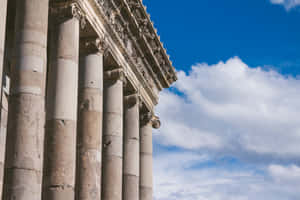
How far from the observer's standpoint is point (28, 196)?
1966cm

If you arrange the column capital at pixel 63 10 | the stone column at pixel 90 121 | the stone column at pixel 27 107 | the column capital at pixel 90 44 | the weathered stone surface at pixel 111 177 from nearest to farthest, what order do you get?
the stone column at pixel 27 107 < the column capital at pixel 63 10 < the stone column at pixel 90 121 < the column capital at pixel 90 44 < the weathered stone surface at pixel 111 177

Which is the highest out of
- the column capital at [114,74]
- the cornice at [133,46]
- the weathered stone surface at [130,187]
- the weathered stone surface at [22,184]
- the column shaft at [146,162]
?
the cornice at [133,46]

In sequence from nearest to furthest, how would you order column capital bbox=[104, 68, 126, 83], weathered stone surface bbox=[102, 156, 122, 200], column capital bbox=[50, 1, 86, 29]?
column capital bbox=[50, 1, 86, 29], weathered stone surface bbox=[102, 156, 122, 200], column capital bbox=[104, 68, 126, 83]

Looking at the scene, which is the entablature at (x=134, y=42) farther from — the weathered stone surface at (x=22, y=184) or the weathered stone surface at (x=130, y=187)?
the weathered stone surface at (x=22, y=184)

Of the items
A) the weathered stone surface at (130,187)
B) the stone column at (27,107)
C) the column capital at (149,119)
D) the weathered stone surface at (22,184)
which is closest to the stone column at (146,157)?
the column capital at (149,119)

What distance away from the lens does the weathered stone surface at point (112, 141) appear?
31578mm

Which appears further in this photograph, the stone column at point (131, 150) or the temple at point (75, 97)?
the stone column at point (131, 150)

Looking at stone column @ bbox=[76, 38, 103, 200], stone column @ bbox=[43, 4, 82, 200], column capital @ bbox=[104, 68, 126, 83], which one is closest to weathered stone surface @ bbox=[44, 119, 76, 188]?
stone column @ bbox=[43, 4, 82, 200]

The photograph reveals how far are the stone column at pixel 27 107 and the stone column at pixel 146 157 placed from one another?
20852mm

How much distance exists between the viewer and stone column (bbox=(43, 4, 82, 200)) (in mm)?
22906

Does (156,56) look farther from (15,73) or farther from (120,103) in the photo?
(15,73)

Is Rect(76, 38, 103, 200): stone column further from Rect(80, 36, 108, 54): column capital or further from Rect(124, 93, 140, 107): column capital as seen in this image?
Rect(124, 93, 140, 107): column capital

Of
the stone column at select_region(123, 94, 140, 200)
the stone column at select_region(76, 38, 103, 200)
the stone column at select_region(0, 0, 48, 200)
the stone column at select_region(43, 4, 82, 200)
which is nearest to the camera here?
the stone column at select_region(0, 0, 48, 200)

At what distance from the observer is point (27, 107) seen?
20953mm
